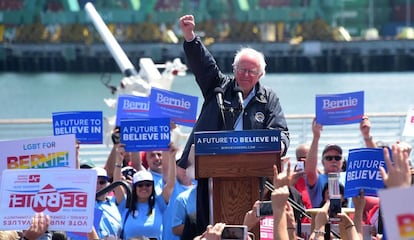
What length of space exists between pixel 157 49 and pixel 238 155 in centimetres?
9470

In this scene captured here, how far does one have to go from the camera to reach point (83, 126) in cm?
1149

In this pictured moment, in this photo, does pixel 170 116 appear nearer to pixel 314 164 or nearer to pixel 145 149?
pixel 145 149

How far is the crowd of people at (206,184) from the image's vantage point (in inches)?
272

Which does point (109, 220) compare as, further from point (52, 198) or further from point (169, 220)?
A: point (52, 198)

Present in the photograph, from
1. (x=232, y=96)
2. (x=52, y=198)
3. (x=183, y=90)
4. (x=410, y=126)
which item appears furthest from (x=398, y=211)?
(x=183, y=90)

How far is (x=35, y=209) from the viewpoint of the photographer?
742 centimetres

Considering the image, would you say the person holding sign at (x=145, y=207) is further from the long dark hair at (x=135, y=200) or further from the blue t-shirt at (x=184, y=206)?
the blue t-shirt at (x=184, y=206)

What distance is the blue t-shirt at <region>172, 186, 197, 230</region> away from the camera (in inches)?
354

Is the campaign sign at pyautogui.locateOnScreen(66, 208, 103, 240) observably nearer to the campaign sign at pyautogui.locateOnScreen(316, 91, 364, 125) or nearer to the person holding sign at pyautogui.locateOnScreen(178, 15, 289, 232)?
the person holding sign at pyautogui.locateOnScreen(178, 15, 289, 232)

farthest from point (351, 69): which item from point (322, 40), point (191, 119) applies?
point (191, 119)

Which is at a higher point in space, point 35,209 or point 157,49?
point 157,49

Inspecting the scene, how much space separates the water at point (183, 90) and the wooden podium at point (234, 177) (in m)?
35.4

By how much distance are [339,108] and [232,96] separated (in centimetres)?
297

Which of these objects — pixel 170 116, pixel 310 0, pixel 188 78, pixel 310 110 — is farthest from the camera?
pixel 310 0
